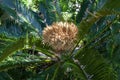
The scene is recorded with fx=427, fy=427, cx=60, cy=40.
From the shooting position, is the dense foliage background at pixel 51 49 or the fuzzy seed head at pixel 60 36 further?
the fuzzy seed head at pixel 60 36

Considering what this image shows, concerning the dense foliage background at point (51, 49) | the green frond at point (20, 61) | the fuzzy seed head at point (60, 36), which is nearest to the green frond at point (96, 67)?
the dense foliage background at point (51, 49)

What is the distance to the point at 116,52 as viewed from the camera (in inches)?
212

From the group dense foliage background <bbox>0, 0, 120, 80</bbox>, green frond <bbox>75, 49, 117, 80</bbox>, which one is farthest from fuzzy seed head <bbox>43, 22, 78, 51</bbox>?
green frond <bbox>75, 49, 117, 80</bbox>

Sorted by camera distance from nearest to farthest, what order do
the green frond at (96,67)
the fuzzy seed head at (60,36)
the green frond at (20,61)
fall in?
the green frond at (96,67) → the fuzzy seed head at (60,36) → the green frond at (20,61)

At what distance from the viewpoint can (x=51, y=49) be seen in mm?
5359

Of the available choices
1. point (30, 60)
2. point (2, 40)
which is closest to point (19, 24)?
point (2, 40)

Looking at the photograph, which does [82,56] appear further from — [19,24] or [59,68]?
[19,24]

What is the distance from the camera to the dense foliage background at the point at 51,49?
4.62 m

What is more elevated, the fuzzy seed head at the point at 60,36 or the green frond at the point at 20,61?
the fuzzy seed head at the point at 60,36

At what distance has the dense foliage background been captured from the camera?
15.2 feet

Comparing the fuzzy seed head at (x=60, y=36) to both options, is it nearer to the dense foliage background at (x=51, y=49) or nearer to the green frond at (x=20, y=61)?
the dense foliage background at (x=51, y=49)

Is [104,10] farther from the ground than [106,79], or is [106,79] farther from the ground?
[104,10]

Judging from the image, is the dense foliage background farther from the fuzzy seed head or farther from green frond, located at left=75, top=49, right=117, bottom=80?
the fuzzy seed head

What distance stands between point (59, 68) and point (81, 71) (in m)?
0.85
